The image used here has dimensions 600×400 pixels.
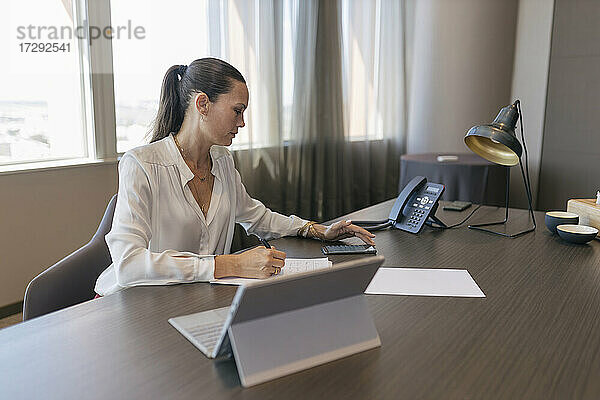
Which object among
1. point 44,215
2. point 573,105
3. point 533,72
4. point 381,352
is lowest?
point 44,215

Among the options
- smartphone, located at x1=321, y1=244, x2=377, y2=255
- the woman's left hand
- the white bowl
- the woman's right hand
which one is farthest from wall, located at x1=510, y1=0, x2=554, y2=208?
the woman's right hand

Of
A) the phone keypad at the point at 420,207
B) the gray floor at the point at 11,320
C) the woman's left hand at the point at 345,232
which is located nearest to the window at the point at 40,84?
the gray floor at the point at 11,320

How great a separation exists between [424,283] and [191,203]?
789mm

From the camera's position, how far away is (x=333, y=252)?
1861mm

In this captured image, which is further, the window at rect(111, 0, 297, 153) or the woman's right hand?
the window at rect(111, 0, 297, 153)

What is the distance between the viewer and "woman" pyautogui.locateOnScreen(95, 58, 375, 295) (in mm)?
1540

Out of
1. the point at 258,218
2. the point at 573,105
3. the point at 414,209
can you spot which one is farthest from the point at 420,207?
the point at 573,105

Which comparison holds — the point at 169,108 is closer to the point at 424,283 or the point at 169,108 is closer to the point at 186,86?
the point at 186,86

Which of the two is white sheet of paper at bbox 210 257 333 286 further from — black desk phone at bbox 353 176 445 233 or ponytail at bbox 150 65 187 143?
ponytail at bbox 150 65 187 143

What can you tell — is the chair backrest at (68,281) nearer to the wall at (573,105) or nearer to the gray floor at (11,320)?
the gray floor at (11,320)

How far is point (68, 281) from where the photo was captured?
1.77 meters

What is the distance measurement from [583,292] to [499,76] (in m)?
3.51

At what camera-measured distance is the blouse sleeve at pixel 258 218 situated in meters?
2.13

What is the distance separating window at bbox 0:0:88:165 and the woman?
56.4 inches
